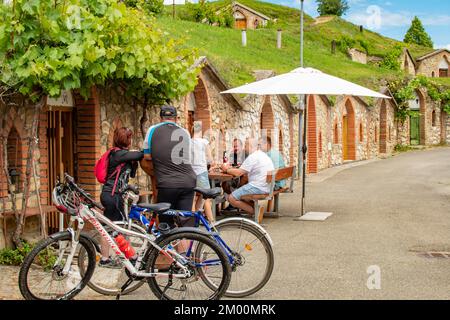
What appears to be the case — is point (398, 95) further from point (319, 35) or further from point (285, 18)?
point (285, 18)

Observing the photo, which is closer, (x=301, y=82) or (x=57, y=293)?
(x=57, y=293)

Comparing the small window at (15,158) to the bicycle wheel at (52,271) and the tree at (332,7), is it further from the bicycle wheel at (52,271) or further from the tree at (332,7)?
the tree at (332,7)

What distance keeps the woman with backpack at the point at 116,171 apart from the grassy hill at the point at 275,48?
352 centimetres

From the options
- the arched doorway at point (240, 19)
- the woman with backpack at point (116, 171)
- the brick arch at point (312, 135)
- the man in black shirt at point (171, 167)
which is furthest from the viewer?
the arched doorway at point (240, 19)

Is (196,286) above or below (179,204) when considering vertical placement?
below

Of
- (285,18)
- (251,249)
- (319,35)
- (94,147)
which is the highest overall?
(285,18)

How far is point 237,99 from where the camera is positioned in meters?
17.6

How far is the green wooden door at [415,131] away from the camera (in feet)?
150

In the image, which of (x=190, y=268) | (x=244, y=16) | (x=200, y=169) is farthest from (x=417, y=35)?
(x=190, y=268)

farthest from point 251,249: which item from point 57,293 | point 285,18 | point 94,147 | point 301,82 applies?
point 285,18

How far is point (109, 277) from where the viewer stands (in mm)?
6922

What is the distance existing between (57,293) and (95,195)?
173 inches

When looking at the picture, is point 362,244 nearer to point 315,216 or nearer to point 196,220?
point 315,216

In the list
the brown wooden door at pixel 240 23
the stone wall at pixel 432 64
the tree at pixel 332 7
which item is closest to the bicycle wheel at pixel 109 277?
the stone wall at pixel 432 64
